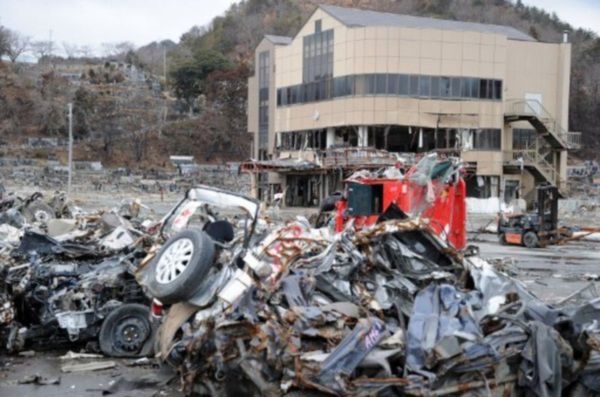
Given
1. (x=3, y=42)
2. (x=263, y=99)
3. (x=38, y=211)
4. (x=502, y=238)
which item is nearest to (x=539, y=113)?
(x=263, y=99)

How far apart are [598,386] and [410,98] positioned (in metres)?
43.5

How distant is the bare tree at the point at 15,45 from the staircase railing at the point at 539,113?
6978cm

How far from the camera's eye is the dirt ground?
759 centimetres

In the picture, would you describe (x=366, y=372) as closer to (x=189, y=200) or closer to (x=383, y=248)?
(x=383, y=248)

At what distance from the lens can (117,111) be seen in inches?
3191

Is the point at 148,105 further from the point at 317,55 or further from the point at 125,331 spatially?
the point at 125,331

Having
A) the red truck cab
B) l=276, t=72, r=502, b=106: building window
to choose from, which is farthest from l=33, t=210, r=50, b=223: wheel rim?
l=276, t=72, r=502, b=106: building window

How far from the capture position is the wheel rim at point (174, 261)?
284 inches

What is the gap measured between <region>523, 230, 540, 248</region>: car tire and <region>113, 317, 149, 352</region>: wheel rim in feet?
59.7

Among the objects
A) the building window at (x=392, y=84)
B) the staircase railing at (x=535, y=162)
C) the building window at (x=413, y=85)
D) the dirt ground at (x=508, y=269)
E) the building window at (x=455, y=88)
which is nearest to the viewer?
the dirt ground at (x=508, y=269)

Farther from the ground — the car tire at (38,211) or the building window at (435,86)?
the building window at (435,86)

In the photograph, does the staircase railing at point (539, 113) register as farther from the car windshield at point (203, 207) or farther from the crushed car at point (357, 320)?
the crushed car at point (357, 320)

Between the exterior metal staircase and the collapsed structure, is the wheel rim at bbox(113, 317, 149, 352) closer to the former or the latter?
the collapsed structure

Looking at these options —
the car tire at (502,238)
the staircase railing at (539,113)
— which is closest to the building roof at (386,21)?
the staircase railing at (539,113)
